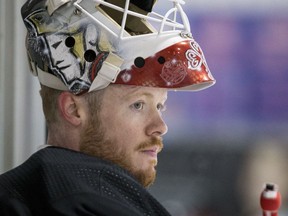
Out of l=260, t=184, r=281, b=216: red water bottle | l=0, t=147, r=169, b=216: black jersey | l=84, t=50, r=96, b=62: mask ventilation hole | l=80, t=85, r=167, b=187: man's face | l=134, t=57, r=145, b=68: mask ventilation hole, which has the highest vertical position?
l=84, t=50, r=96, b=62: mask ventilation hole

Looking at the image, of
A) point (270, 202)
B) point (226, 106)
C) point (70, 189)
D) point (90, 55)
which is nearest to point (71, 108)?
point (90, 55)

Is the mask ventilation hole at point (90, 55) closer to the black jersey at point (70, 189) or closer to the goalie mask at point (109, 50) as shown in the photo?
the goalie mask at point (109, 50)

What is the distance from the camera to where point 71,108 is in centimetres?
114

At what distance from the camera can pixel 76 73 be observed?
1113 millimetres

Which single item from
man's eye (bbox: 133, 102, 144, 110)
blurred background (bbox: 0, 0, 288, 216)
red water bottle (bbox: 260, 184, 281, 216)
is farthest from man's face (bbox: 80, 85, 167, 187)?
blurred background (bbox: 0, 0, 288, 216)

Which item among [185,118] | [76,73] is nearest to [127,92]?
[76,73]

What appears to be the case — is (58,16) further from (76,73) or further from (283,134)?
(283,134)

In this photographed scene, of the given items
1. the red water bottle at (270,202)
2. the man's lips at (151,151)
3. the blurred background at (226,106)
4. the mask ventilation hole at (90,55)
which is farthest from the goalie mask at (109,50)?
the blurred background at (226,106)

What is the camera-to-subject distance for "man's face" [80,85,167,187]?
1.12 m

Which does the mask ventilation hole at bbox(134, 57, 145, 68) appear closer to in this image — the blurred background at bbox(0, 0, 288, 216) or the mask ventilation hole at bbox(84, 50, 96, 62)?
the mask ventilation hole at bbox(84, 50, 96, 62)

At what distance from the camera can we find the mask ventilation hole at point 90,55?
1.11 meters

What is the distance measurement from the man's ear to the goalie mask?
0.02 meters

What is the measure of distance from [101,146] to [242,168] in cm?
82

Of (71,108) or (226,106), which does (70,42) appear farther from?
(226,106)
